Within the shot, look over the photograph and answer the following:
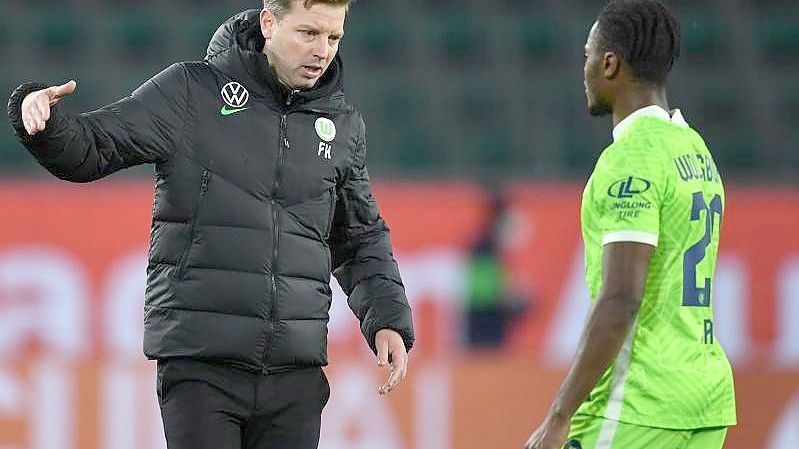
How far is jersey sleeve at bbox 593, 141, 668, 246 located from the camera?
285 cm

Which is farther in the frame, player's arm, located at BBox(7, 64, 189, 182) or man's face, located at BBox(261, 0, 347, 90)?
man's face, located at BBox(261, 0, 347, 90)

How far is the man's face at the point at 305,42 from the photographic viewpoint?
3.26 metres

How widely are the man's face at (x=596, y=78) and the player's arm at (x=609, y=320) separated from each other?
369 millimetres

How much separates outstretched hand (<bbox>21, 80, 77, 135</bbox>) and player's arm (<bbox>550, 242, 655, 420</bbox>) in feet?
3.91

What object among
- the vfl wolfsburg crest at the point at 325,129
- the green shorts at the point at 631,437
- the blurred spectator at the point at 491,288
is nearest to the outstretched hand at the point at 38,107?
the vfl wolfsburg crest at the point at 325,129

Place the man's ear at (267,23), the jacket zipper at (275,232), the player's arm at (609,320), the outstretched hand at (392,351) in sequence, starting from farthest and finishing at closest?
the outstretched hand at (392,351) < the man's ear at (267,23) < the jacket zipper at (275,232) < the player's arm at (609,320)

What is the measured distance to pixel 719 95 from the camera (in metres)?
9.14

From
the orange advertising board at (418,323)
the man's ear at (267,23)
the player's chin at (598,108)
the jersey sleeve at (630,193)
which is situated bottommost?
the orange advertising board at (418,323)

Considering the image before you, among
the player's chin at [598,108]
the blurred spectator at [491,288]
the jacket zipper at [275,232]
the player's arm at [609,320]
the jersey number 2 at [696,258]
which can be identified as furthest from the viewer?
the blurred spectator at [491,288]

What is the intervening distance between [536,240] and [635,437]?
378cm

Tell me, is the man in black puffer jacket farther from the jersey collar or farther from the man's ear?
the jersey collar

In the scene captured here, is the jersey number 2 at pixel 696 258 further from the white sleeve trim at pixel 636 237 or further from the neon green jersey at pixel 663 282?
the white sleeve trim at pixel 636 237

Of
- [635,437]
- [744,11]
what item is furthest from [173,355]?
[744,11]

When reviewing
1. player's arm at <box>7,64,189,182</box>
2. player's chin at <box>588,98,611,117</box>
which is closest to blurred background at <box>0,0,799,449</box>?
player's arm at <box>7,64,189,182</box>
